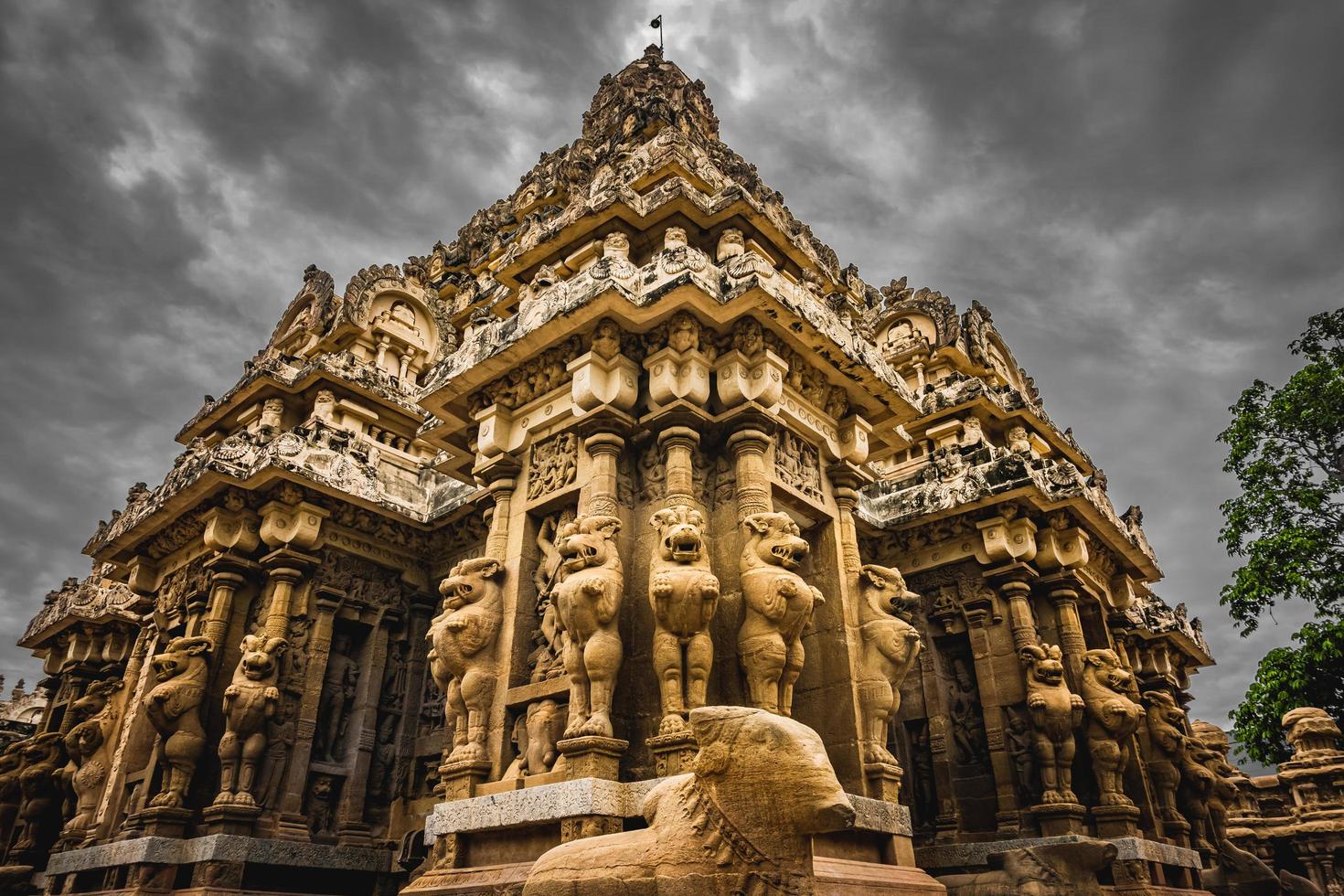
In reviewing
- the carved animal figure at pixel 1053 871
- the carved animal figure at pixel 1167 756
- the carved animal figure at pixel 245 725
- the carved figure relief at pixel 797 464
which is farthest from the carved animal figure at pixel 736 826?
the carved animal figure at pixel 1167 756

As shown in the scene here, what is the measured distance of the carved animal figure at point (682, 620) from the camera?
7.47m

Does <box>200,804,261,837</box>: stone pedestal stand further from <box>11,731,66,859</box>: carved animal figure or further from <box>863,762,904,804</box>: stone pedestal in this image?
<box>863,762,904,804</box>: stone pedestal

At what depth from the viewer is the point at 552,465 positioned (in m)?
9.84

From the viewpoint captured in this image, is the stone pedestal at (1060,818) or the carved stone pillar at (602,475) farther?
the stone pedestal at (1060,818)

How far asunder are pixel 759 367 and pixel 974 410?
867 cm

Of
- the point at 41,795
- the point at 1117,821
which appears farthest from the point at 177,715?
the point at 1117,821

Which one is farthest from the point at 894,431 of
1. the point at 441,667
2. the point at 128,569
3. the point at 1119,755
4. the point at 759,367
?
the point at 128,569

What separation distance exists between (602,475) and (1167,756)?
11554mm

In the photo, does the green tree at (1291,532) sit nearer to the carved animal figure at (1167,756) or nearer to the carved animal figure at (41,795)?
the carved animal figure at (1167,756)

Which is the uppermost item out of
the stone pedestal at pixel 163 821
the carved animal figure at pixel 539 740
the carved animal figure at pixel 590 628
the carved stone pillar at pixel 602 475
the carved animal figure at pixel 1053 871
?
the carved stone pillar at pixel 602 475

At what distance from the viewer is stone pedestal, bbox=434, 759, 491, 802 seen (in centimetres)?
804

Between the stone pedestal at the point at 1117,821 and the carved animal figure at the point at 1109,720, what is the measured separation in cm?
8

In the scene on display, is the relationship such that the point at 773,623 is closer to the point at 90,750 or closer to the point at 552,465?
the point at 552,465

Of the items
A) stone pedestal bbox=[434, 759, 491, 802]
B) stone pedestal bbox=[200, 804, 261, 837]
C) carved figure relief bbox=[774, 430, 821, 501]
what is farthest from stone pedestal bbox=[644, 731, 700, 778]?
stone pedestal bbox=[200, 804, 261, 837]
